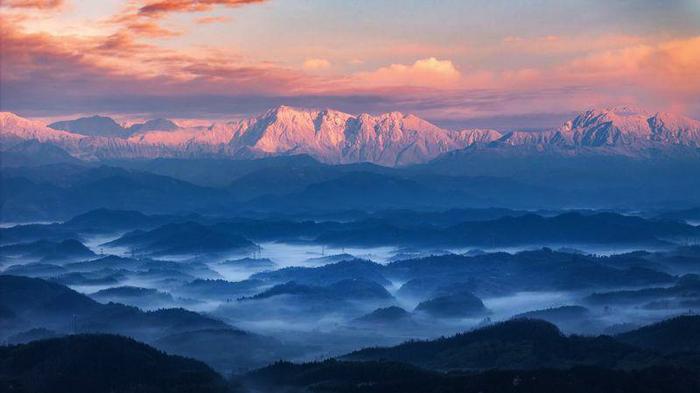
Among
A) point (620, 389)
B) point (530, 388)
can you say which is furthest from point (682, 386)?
point (530, 388)

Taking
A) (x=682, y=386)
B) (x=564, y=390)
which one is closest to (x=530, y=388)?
(x=564, y=390)

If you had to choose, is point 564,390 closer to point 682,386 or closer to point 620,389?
point 620,389

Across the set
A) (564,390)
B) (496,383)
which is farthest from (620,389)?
(496,383)

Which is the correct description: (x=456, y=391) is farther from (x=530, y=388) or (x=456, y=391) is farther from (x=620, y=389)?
(x=620, y=389)

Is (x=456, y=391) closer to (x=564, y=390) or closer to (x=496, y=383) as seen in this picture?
(x=496, y=383)

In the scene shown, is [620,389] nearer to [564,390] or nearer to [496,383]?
[564,390]

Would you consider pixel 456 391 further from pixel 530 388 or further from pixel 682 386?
pixel 682 386

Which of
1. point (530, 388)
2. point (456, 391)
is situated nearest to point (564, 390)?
point (530, 388)
